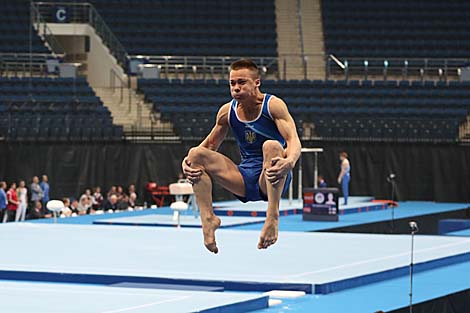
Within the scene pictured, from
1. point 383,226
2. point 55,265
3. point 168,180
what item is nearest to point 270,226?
point 55,265

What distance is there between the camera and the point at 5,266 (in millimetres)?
13711

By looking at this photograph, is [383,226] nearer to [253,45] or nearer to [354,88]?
[354,88]

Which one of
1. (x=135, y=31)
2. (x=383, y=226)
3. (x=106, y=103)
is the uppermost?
(x=135, y=31)

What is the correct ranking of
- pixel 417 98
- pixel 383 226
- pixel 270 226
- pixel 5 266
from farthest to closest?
pixel 417 98 → pixel 383 226 → pixel 5 266 → pixel 270 226

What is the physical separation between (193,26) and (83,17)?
308 centimetres

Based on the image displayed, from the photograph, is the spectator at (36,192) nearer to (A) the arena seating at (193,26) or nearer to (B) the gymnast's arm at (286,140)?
(A) the arena seating at (193,26)

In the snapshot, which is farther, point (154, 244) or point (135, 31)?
point (135, 31)

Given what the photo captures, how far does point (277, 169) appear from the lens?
695 cm

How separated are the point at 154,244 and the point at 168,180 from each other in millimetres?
10407

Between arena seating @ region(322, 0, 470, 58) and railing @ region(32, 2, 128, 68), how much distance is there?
572 centimetres

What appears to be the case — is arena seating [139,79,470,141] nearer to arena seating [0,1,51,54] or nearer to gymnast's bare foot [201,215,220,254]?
arena seating [0,1,51,54]

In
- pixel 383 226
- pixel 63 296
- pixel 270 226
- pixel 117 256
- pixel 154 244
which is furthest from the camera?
pixel 383 226

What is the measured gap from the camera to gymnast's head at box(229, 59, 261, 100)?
7211 mm

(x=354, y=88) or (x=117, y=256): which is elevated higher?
(x=354, y=88)
